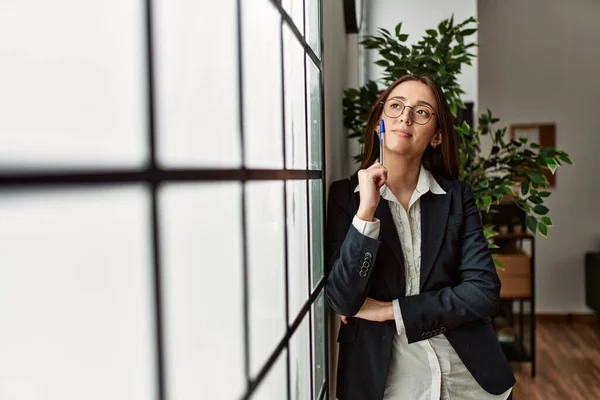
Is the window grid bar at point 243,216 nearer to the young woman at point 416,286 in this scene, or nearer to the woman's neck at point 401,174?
the young woman at point 416,286

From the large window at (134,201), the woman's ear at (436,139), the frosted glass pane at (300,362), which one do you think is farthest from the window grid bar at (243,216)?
the woman's ear at (436,139)

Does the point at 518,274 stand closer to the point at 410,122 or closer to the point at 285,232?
the point at 410,122

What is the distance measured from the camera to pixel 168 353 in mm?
439

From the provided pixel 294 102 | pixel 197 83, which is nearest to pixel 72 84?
pixel 197 83

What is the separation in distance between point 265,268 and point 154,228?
38 cm

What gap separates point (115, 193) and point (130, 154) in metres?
0.04

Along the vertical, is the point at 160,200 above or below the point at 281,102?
below

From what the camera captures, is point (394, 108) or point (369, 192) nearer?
point (369, 192)

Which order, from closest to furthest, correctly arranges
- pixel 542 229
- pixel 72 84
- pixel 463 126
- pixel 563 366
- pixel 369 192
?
pixel 72 84
pixel 369 192
pixel 542 229
pixel 463 126
pixel 563 366

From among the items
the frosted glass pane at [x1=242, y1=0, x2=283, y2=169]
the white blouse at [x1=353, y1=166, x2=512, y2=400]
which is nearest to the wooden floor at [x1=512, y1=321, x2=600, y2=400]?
the white blouse at [x1=353, y1=166, x2=512, y2=400]

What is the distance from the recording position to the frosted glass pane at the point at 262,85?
2.33 feet

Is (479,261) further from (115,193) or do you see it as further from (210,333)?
(115,193)

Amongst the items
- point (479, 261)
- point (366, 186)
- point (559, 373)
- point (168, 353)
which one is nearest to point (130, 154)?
point (168, 353)

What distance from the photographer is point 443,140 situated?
1456mm
